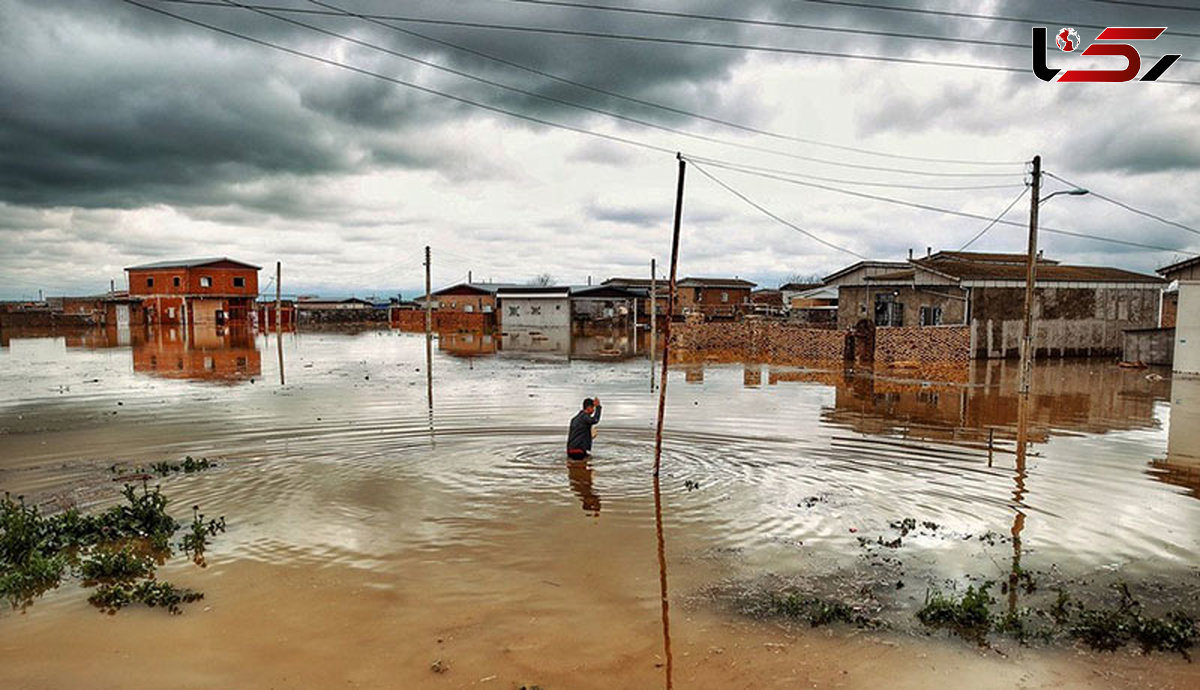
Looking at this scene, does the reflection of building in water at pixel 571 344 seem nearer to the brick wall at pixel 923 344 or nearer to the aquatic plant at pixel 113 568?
the brick wall at pixel 923 344

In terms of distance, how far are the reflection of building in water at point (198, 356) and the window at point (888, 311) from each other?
3412cm

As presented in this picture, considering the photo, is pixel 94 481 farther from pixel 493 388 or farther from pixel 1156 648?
pixel 1156 648

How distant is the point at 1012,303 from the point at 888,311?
6.45m

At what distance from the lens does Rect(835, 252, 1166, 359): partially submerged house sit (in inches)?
1415

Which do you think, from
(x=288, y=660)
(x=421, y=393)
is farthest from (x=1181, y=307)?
(x=288, y=660)

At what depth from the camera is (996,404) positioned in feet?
71.7

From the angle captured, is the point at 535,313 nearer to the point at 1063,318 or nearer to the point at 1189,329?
the point at 1063,318

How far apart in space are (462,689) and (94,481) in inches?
412

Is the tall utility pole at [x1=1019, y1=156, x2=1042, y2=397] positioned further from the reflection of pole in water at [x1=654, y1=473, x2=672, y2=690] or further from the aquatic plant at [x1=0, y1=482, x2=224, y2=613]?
the aquatic plant at [x1=0, y1=482, x2=224, y2=613]

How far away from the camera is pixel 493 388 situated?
25.7 meters

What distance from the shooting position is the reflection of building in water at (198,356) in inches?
1190

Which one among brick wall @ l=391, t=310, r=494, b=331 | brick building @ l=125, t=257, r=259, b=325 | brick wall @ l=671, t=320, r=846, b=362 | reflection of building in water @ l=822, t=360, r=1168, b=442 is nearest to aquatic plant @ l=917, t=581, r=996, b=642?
reflection of building in water @ l=822, t=360, r=1168, b=442

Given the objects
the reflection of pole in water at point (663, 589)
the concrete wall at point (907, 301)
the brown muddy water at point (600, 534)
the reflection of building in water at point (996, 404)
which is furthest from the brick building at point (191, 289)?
the reflection of pole in water at point (663, 589)

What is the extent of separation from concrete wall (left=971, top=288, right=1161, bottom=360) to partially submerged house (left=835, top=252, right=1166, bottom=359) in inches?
2.1
